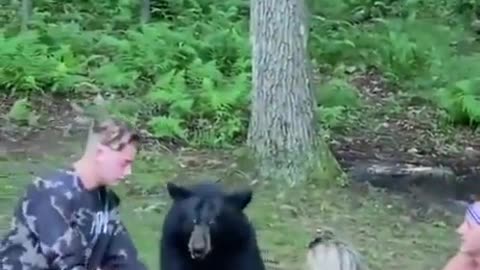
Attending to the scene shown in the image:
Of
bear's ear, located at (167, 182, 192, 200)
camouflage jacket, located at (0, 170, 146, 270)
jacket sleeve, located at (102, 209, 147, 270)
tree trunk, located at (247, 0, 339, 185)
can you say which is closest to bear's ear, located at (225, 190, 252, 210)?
bear's ear, located at (167, 182, 192, 200)

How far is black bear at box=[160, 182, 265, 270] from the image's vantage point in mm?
5027

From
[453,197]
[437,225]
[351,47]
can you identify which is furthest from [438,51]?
[437,225]

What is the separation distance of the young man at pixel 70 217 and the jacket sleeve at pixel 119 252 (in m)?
0.03

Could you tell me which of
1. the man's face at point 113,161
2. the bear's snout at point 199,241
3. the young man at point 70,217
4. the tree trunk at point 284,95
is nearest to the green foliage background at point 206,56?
the tree trunk at point 284,95

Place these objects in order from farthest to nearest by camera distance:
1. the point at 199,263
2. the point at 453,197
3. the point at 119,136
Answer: the point at 453,197 → the point at 199,263 → the point at 119,136

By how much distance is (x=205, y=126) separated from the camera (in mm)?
12164

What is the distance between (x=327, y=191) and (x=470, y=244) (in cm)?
677

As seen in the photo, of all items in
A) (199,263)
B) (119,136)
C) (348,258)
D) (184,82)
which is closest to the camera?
(348,258)

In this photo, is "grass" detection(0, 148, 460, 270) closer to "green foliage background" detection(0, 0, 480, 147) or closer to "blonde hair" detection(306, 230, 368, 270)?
"green foliage background" detection(0, 0, 480, 147)

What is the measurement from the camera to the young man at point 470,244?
3.16 meters

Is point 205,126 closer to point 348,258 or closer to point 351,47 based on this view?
point 351,47

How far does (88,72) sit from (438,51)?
17.1 feet

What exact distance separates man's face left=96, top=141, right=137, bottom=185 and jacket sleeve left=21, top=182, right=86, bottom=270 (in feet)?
0.57

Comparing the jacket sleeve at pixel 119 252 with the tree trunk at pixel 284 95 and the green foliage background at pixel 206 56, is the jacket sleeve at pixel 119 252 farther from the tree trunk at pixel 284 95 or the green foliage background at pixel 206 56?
the green foliage background at pixel 206 56
